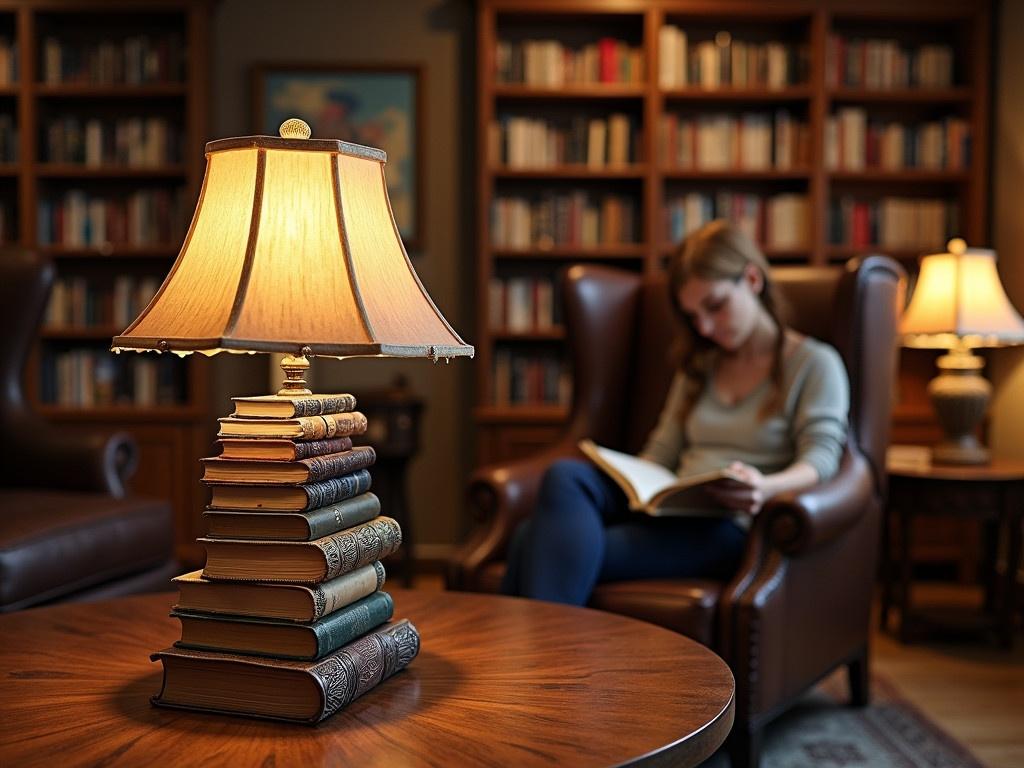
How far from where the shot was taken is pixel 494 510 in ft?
7.78

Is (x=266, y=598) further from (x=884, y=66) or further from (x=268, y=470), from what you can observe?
(x=884, y=66)

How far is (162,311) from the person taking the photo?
1.01 metres

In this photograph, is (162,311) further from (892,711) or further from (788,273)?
(892,711)

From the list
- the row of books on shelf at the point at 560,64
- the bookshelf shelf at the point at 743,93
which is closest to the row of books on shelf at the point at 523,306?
the row of books on shelf at the point at 560,64

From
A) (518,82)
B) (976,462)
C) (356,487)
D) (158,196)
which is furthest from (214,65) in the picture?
(356,487)

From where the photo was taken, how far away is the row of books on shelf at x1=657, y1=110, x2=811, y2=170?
4168mm

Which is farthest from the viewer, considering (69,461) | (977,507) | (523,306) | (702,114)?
(702,114)

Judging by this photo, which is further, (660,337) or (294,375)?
(660,337)

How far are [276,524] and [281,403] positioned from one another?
0.12 meters

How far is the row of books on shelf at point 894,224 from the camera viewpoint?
4.21 m

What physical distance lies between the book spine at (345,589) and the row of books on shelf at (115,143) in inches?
137

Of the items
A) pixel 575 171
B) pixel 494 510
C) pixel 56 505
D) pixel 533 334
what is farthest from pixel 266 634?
pixel 575 171

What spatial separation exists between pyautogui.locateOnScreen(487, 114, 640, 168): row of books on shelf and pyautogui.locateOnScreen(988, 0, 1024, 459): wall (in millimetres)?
1372

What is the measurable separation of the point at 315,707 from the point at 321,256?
0.41 m
